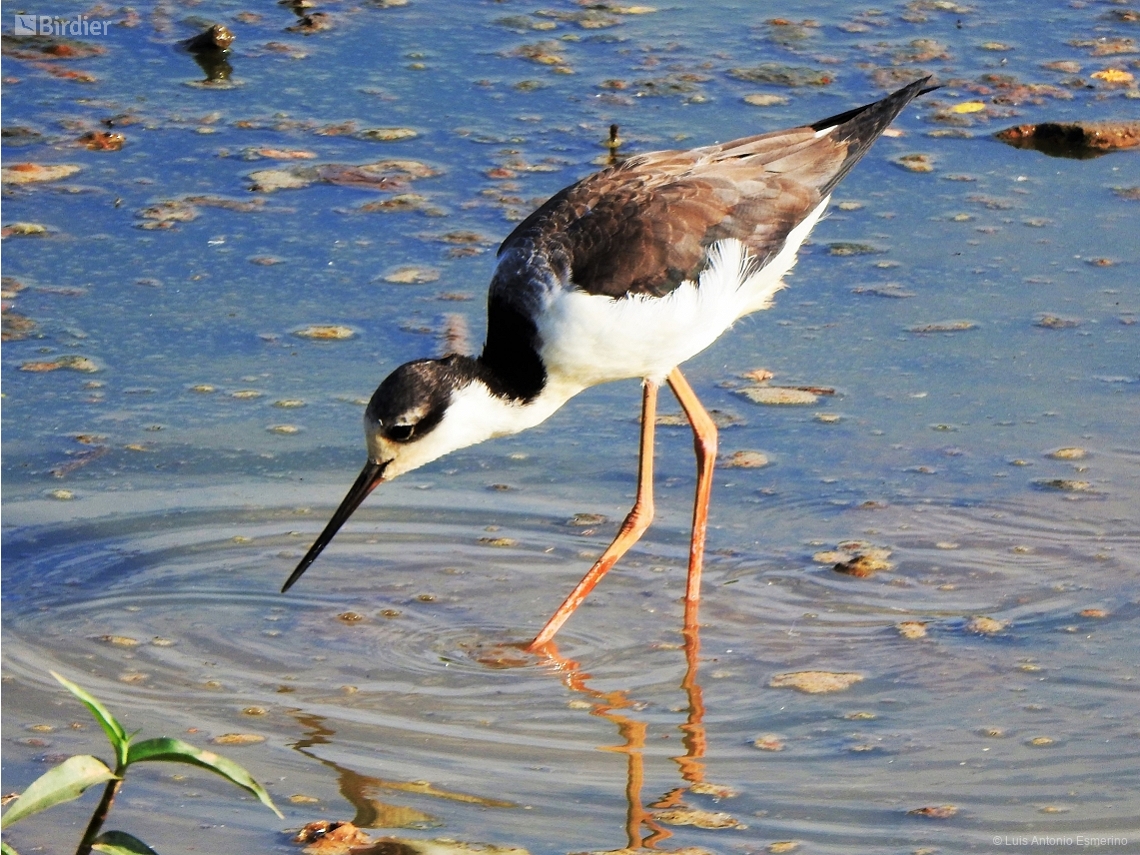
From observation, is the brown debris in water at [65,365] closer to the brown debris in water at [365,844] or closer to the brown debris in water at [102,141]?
the brown debris in water at [102,141]

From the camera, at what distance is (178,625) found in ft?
15.1

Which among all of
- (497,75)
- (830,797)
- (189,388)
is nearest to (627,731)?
(830,797)

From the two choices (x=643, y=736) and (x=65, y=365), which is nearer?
(x=643, y=736)

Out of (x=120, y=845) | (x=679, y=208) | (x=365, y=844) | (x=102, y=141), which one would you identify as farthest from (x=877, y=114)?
(x=120, y=845)

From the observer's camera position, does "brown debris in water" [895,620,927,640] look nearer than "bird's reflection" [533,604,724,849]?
No

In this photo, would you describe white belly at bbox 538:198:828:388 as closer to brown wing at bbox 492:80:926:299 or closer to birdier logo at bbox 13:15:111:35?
brown wing at bbox 492:80:926:299

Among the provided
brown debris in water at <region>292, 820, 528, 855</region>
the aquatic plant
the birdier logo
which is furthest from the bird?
the birdier logo

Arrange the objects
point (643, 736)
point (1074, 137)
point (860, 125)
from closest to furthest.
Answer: point (643, 736) → point (860, 125) → point (1074, 137)

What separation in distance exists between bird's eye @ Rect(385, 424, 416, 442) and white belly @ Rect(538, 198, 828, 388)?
43cm

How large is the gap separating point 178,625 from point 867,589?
1.85 metres

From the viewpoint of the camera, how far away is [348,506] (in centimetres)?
464

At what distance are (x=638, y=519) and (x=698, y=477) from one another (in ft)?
0.74

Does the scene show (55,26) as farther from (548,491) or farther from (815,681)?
(815,681)

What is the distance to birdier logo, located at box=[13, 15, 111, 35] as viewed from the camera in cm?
799
